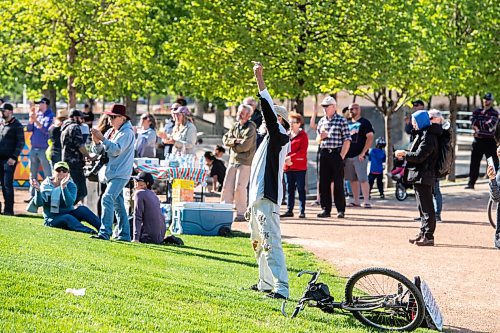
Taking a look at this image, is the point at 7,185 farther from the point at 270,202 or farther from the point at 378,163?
the point at 378,163

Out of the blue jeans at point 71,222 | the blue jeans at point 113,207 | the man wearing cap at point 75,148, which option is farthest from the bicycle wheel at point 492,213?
the man wearing cap at point 75,148

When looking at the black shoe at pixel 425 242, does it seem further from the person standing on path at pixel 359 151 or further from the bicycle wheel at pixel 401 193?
the bicycle wheel at pixel 401 193

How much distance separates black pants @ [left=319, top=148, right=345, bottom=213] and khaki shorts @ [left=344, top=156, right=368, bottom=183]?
1.76 m

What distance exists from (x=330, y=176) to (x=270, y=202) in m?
8.07

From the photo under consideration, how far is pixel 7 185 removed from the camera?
16.3m

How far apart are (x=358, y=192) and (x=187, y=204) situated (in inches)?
222

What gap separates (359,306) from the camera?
8703 mm

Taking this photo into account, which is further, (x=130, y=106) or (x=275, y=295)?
(x=130, y=106)

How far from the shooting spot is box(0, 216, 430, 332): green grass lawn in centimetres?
725

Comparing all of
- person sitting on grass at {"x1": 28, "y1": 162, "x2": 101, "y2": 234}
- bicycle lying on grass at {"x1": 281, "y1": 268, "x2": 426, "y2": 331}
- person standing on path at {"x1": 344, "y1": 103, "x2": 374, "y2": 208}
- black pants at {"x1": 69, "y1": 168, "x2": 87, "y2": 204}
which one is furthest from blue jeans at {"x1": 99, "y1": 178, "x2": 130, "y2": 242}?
person standing on path at {"x1": 344, "y1": 103, "x2": 374, "y2": 208}

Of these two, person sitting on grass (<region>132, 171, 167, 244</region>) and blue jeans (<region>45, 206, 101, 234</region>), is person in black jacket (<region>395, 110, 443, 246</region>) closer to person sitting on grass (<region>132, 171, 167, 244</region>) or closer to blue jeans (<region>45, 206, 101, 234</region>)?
person sitting on grass (<region>132, 171, 167, 244</region>)

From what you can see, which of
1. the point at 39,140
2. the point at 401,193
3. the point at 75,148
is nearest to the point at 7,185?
the point at 75,148

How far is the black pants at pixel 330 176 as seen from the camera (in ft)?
57.1

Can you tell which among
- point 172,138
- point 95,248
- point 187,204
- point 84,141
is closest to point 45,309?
point 95,248
